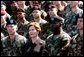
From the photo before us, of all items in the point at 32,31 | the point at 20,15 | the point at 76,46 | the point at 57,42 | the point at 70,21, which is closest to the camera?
the point at 76,46

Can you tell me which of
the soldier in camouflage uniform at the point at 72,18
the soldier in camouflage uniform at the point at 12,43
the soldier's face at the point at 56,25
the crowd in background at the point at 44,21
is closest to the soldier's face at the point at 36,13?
the crowd in background at the point at 44,21

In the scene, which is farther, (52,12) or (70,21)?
(52,12)

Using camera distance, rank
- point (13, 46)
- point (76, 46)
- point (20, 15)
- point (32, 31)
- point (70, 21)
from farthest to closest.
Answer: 1. point (20, 15)
2. point (70, 21)
3. point (13, 46)
4. point (32, 31)
5. point (76, 46)

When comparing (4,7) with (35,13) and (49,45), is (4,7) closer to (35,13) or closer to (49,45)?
(35,13)

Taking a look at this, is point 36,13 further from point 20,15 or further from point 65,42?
point 65,42

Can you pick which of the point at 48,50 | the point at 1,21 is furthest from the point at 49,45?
the point at 1,21

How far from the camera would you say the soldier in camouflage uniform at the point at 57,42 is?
9148mm

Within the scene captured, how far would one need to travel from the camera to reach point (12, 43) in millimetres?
9664

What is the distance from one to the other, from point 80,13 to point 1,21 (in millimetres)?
1622

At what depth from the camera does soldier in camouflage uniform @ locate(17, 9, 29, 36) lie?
10367mm

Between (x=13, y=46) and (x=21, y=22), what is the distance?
1.01 metres

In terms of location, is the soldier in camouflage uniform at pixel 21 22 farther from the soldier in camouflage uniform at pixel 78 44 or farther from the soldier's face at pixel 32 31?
the soldier in camouflage uniform at pixel 78 44

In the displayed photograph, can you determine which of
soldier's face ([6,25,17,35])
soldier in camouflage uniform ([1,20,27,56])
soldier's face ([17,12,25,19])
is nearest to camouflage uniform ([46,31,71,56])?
soldier in camouflage uniform ([1,20,27,56])

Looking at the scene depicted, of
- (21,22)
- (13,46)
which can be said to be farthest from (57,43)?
(21,22)
